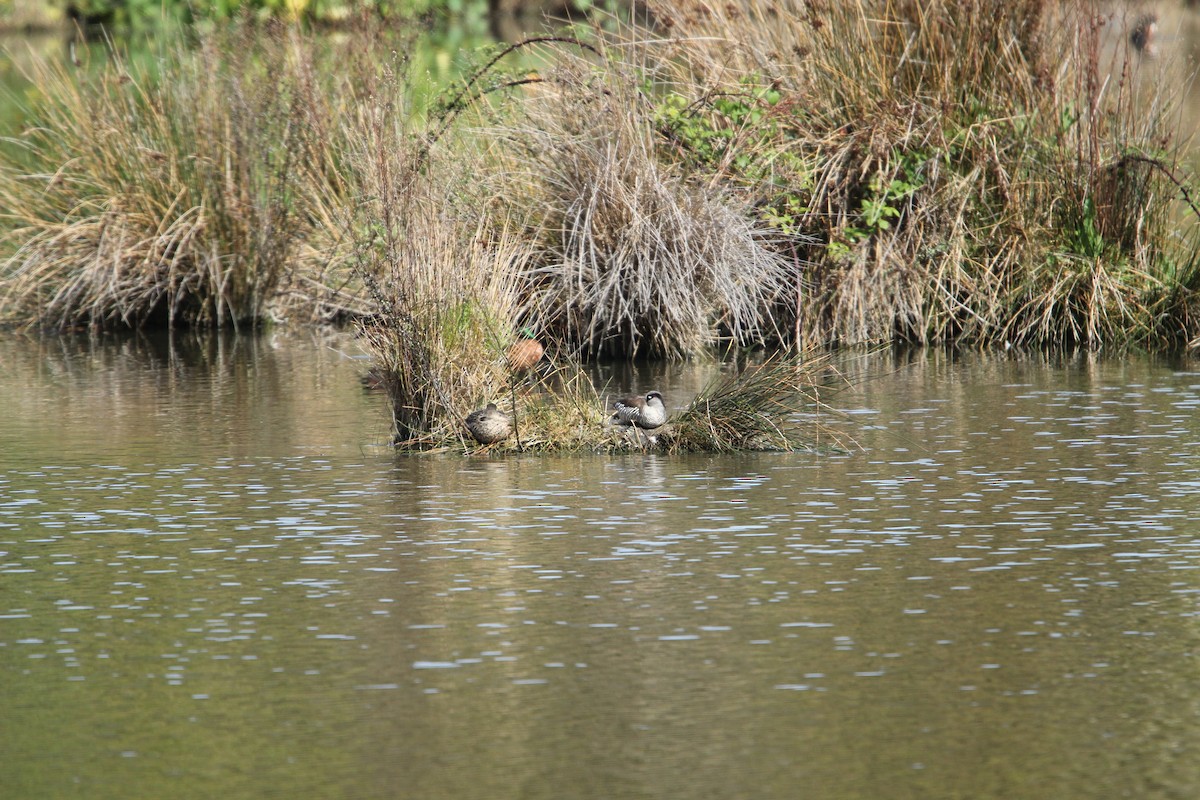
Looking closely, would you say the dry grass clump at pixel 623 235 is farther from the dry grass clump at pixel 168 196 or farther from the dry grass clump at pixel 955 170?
the dry grass clump at pixel 168 196

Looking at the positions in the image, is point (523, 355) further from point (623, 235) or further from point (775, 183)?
point (775, 183)

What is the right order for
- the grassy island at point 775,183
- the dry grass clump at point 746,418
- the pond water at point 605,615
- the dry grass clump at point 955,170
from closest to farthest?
the pond water at point 605,615
the dry grass clump at point 746,418
the grassy island at point 775,183
the dry grass clump at point 955,170

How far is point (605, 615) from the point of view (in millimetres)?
5777

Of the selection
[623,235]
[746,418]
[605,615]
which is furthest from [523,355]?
[605,615]

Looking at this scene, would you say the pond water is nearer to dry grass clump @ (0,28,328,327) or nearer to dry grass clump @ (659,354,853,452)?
dry grass clump @ (659,354,853,452)

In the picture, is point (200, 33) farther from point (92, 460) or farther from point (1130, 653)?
point (1130, 653)

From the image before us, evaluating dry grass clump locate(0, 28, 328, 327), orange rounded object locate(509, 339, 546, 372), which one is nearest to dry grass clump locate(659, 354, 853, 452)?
orange rounded object locate(509, 339, 546, 372)

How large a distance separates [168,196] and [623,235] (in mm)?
3661

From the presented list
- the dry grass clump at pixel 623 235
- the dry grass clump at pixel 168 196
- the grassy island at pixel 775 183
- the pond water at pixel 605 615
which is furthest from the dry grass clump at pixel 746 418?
the dry grass clump at pixel 168 196

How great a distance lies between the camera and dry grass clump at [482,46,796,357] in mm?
12086

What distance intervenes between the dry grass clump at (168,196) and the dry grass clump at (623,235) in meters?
2.25

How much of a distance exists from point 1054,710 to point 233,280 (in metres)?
10.4

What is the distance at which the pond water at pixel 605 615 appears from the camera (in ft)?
14.6

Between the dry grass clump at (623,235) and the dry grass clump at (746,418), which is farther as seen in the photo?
the dry grass clump at (623,235)
